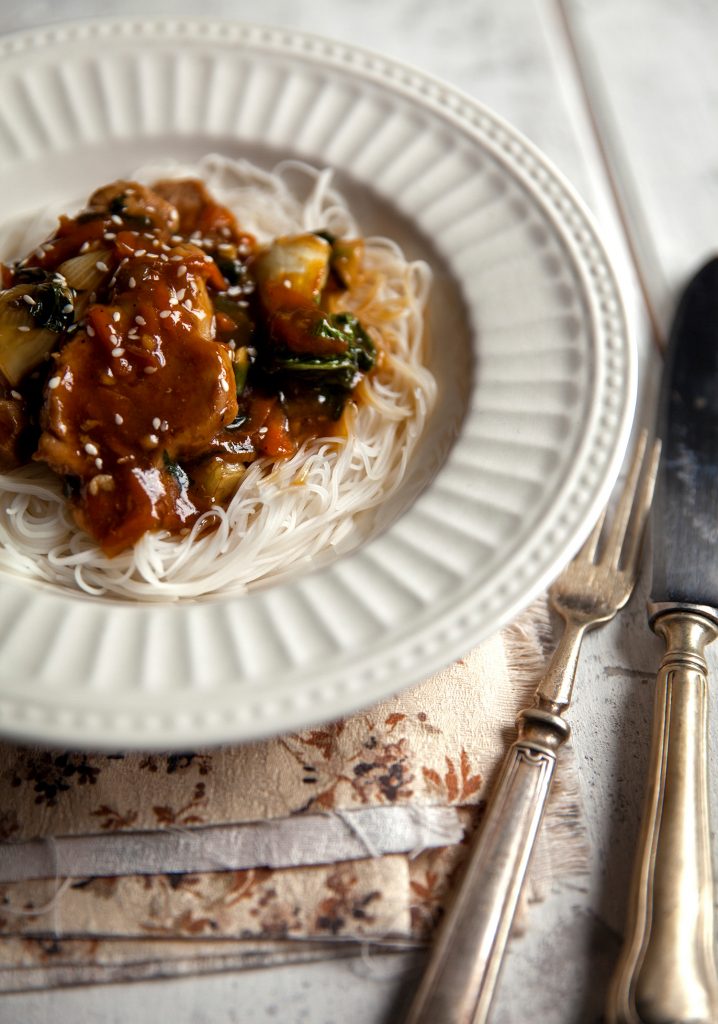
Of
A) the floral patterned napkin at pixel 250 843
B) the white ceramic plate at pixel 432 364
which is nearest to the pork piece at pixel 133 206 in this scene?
the white ceramic plate at pixel 432 364

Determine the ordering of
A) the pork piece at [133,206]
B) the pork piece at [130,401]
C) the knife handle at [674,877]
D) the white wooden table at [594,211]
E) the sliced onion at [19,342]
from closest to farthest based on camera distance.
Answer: the knife handle at [674,877]
the white wooden table at [594,211]
the pork piece at [130,401]
the sliced onion at [19,342]
the pork piece at [133,206]

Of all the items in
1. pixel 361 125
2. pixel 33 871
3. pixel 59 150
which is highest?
pixel 361 125

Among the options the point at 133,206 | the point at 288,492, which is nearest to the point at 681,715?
the point at 288,492

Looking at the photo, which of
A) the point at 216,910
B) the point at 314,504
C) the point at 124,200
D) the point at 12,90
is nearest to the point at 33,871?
the point at 216,910

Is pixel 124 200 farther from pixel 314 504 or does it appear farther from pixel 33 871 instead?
pixel 33 871

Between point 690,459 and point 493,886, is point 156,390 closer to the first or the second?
point 493,886

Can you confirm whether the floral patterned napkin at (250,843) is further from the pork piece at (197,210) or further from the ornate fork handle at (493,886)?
the pork piece at (197,210)
